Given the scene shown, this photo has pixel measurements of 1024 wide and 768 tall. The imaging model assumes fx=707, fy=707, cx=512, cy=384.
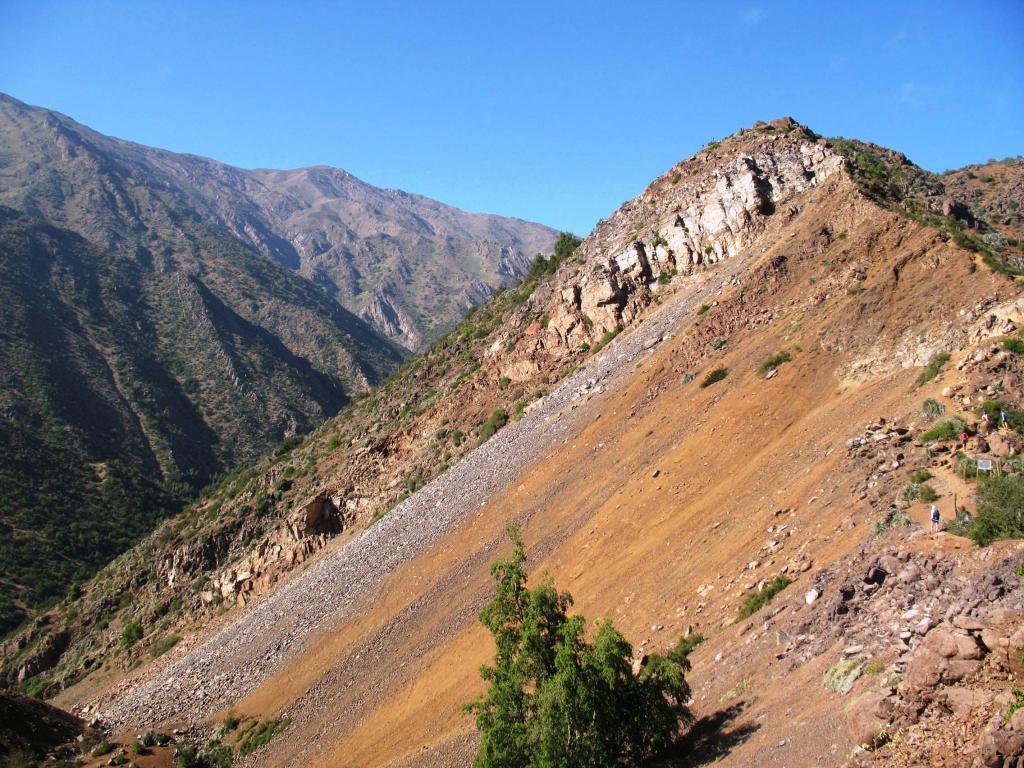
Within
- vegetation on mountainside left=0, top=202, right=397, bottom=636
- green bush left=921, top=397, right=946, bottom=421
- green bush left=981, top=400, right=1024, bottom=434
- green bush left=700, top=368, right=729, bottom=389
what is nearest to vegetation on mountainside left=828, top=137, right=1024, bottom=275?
green bush left=921, top=397, right=946, bottom=421

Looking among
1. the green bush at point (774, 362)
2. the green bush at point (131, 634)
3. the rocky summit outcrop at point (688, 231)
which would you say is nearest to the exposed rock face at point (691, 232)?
the rocky summit outcrop at point (688, 231)

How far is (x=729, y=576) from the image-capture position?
1816 centimetres

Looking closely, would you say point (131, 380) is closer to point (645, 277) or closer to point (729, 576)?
point (645, 277)

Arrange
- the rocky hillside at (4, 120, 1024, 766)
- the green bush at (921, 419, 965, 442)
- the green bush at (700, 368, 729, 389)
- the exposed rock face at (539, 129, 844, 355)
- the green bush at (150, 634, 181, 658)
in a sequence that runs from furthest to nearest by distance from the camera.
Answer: the exposed rock face at (539, 129, 844, 355) → the green bush at (150, 634, 181, 658) → the green bush at (700, 368, 729, 389) → the green bush at (921, 419, 965, 442) → the rocky hillside at (4, 120, 1024, 766)

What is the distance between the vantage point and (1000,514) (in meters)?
12.4

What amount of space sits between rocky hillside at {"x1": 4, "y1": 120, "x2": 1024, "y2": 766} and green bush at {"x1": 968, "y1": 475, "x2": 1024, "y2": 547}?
0.60 metres

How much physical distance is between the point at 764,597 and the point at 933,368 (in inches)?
369

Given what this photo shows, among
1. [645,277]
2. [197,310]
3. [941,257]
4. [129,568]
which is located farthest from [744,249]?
[197,310]

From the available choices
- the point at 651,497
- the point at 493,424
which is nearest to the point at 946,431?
the point at 651,497

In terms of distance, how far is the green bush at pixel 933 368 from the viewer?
20172 mm

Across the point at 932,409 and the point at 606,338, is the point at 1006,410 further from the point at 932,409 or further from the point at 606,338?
the point at 606,338

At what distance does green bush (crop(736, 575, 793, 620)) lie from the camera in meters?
15.9

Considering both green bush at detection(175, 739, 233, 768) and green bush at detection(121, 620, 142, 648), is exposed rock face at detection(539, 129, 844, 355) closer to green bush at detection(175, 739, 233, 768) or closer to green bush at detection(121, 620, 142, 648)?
green bush at detection(175, 739, 233, 768)

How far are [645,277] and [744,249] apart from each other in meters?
6.33
